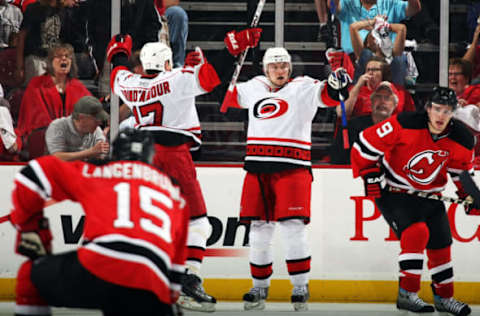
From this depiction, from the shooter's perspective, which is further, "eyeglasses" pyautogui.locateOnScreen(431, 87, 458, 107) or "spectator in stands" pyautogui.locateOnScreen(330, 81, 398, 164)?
"spectator in stands" pyautogui.locateOnScreen(330, 81, 398, 164)

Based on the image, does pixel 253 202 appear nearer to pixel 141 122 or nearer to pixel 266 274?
pixel 266 274

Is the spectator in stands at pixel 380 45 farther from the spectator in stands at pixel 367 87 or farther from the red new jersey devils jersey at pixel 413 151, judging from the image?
the red new jersey devils jersey at pixel 413 151

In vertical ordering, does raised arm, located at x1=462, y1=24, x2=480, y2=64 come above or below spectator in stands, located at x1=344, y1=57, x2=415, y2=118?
above

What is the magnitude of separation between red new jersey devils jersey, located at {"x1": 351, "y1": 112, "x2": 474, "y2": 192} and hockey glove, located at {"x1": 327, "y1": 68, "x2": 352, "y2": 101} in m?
0.26

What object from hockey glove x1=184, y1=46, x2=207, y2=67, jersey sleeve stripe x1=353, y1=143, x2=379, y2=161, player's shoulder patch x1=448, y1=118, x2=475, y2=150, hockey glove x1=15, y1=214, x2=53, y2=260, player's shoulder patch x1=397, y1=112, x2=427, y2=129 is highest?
hockey glove x1=184, y1=46, x2=207, y2=67

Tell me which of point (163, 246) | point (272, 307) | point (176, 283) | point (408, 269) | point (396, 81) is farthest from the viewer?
point (396, 81)

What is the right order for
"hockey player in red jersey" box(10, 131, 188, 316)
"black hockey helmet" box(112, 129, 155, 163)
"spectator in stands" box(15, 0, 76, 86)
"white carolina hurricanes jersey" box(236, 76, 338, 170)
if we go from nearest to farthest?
"hockey player in red jersey" box(10, 131, 188, 316)
"black hockey helmet" box(112, 129, 155, 163)
"white carolina hurricanes jersey" box(236, 76, 338, 170)
"spectator in stands" box(15, 0, 76, 86)

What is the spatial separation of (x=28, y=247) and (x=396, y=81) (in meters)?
3.17

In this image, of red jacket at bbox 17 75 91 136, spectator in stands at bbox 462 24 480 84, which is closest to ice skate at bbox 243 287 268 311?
red jacket at bbox 17 75 91 136

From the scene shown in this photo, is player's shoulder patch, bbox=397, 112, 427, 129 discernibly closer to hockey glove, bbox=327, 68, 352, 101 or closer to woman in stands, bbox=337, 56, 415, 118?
hockey glove, bbox=327, 68, 352, 101

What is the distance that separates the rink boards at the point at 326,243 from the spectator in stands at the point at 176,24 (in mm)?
779

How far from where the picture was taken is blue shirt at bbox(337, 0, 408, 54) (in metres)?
5.28

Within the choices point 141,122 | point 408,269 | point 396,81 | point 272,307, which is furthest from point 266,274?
point 396,81

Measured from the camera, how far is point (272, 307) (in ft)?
15.9
